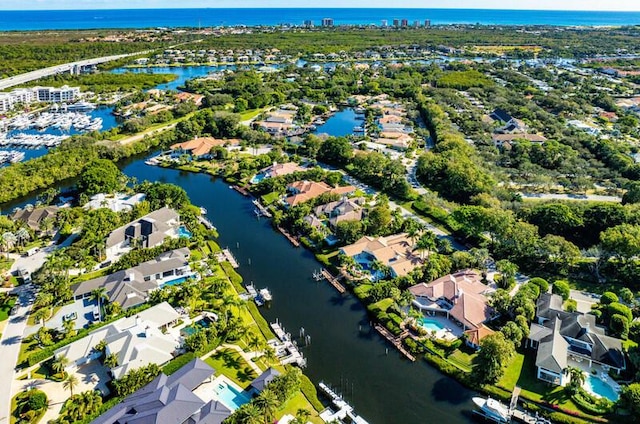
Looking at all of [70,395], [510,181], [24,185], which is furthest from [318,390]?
[24,185]

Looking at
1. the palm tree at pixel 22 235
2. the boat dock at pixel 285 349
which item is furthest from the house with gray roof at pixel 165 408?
the palm tree at pixel 22 235

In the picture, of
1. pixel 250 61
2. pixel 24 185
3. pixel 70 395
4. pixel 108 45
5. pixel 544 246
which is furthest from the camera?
pixel 108 45

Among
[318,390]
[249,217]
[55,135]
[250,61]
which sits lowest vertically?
[318,390]

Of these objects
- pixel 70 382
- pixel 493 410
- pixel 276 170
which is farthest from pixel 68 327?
pixel 276 170

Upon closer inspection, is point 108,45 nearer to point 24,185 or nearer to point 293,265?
point 24,185

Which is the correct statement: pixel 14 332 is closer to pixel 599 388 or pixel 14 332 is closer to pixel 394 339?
pixel 394 339

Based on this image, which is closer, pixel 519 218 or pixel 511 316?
pixel 511 316
